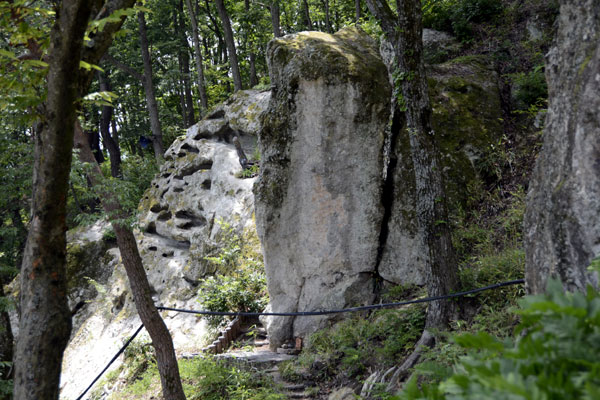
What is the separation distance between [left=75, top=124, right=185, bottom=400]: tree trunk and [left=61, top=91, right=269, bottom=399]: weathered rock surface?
2.74 meters

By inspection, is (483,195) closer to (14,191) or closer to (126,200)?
(126,200)

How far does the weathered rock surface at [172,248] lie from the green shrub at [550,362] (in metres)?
8.52

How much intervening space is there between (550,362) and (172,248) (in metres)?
11.7

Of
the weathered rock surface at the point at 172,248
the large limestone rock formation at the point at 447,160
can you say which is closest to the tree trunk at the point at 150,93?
the weathered rock surface at the point at 172,248

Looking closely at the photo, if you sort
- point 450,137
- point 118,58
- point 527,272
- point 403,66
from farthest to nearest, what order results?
point 118,58
point 450,137
point 403,66
point 527,272

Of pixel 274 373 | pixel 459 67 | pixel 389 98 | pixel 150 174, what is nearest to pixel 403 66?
pixel 389 98

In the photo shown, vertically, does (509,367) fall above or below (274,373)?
above

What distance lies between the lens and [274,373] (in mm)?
6914

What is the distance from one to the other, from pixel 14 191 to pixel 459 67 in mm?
8413

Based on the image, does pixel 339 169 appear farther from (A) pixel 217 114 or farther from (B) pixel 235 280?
(A) pixel 217 114

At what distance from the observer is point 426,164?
523cm

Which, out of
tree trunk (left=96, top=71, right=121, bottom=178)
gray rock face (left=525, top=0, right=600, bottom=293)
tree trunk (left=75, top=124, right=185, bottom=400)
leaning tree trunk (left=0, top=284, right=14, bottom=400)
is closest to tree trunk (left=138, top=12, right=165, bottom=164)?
tree trunk (left=96, top=71, right=121, bottom=178)

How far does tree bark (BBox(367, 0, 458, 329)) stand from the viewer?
5070 millimetres

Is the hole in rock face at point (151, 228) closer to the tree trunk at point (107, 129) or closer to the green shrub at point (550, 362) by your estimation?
the tree trunk at point (107, 129)
